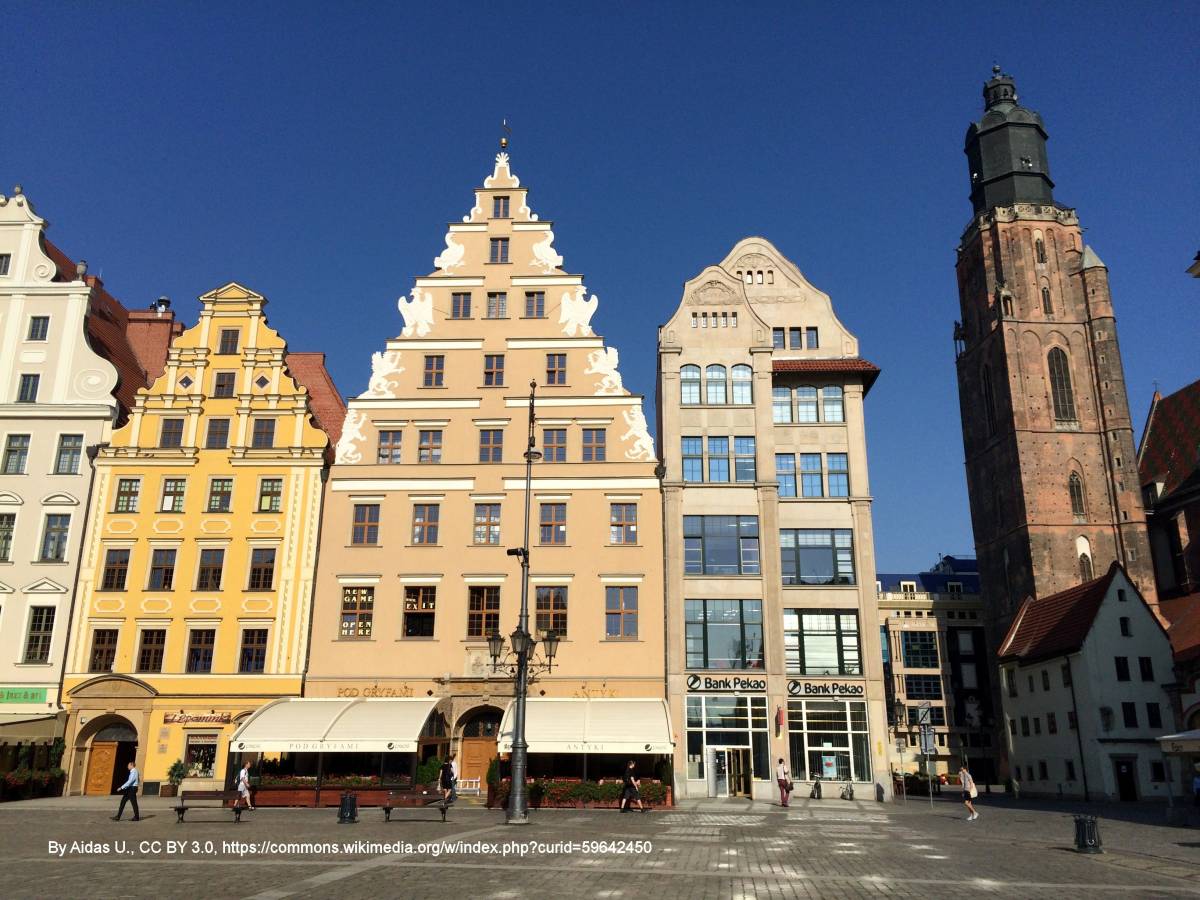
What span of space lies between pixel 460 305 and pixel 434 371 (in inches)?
133

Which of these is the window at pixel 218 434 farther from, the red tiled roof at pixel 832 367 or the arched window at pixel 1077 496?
the arched window at pixel 1077 496

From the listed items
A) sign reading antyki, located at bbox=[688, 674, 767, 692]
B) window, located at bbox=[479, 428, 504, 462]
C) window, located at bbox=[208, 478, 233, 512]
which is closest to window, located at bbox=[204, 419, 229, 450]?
window, located at bbox=[208, 478, 233, 512]

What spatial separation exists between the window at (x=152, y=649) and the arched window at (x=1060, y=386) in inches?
2680

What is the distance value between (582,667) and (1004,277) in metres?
61.8

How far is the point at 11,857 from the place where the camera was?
1814 cm

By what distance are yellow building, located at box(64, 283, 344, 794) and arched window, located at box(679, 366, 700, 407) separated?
51.4 feet

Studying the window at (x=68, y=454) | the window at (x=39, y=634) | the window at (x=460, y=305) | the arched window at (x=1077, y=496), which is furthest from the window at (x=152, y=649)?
the arched window at (x=1077, y=496)

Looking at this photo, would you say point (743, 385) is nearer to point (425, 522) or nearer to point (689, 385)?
point (689, 385)

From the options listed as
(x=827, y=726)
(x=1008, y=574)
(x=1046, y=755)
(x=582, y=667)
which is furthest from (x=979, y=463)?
(x=582, y=667)

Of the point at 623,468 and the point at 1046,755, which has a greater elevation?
the point at 623,468

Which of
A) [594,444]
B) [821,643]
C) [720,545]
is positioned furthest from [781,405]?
[821,643]

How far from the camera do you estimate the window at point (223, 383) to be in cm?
4072

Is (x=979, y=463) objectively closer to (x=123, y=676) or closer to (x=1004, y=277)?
(x=1004, y=277)

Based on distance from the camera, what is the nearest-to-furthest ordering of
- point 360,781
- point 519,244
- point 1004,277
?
point 360,781
point 519,244
point 1004,277
